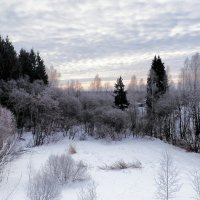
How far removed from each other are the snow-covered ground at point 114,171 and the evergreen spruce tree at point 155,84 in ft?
22.0

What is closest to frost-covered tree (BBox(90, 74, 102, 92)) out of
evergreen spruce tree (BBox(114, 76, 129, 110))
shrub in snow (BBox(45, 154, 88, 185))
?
evergreen spruce tree (BBox(114, 76, 129, 110))

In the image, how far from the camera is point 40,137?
127 ft

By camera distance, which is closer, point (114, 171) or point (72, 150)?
point (114, 171)

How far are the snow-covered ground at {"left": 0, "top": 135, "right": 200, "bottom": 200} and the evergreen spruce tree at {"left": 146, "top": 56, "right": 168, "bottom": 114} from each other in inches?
264

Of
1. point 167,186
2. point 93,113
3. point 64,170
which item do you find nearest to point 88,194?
point 167,186

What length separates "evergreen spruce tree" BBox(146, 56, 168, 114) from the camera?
4768 centimetres

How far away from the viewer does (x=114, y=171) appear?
25391 mm

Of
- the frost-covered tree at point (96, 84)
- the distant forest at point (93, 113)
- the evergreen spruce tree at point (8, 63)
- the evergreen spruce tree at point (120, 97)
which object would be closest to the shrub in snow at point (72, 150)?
the distant forest at point (93, 113)

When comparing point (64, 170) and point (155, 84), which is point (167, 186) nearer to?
→ point (64, 170)

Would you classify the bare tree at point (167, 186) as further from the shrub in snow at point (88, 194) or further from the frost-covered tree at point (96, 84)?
the frost-covered tree at point (96, 84)

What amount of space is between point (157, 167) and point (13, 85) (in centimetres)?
2314

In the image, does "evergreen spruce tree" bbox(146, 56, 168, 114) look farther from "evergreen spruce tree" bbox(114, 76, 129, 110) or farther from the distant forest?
"evergreen spruce tree" bbox(114, 76, 129, 110)

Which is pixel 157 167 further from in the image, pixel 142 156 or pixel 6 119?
pixel 6 119

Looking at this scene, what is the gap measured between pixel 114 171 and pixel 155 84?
25.6 metres
